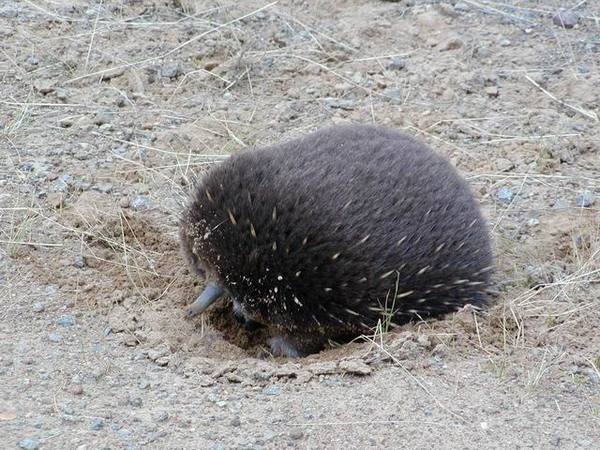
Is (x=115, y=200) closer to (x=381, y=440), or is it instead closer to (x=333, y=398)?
(x=333, y=398)

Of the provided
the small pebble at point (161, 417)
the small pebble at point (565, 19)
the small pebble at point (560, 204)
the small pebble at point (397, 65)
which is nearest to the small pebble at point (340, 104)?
the small pebble at point (397, 65)

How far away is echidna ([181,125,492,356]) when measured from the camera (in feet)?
14.8

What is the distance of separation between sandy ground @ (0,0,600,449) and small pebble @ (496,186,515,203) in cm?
1

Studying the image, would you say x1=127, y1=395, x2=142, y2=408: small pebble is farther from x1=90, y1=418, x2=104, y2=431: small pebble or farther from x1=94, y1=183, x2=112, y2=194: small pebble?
→ x1=94, y1=183, x2=112, y2=194: small pebble

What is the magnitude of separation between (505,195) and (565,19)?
2401 millimetres

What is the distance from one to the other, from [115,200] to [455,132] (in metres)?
2.49

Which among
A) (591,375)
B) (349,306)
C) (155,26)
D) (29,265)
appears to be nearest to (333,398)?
(349,306)

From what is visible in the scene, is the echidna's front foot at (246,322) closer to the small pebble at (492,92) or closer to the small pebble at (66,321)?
the small pebble at (66,321)

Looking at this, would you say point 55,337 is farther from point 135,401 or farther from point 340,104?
point 340,104

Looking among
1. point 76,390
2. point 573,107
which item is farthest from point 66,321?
point 573,107

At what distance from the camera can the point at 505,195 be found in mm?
6000

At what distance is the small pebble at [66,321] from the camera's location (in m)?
4.62

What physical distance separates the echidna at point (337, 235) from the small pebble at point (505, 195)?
108 cm

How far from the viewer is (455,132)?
6590 mm
